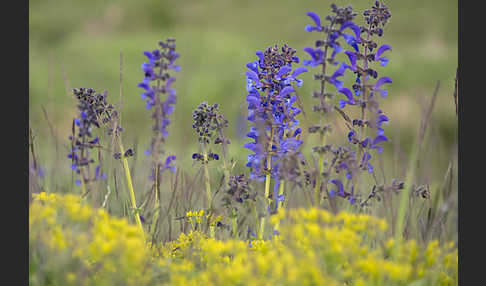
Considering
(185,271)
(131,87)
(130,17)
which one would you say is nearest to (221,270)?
(185,271)

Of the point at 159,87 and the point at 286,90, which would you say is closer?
the point at 159,87

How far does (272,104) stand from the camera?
9.13ft

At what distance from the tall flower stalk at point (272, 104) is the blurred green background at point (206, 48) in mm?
4483

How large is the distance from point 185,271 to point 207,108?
36.0 inches

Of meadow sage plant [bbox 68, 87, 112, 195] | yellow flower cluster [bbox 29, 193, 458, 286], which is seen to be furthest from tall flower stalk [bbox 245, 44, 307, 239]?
meadow sage plant [bbox 68, 87, 112, 195]

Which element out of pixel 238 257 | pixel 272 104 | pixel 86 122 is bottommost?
pixel 238 257

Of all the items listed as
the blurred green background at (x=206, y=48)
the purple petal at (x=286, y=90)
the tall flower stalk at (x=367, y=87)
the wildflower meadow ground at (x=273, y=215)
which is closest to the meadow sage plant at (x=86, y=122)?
the wildflower meadow ground at (x=273, y=215)

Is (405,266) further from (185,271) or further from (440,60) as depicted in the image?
(440,60)

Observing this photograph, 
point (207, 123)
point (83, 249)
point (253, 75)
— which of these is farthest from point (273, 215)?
point (83, 249)

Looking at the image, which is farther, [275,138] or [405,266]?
[275,138]

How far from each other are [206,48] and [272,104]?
14.3 m

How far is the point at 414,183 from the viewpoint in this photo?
9.44 ft

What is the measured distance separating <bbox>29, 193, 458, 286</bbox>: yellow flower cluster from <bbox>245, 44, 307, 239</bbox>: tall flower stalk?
18.0 inches

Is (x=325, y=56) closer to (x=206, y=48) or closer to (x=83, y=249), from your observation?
(x=83, y=249)
